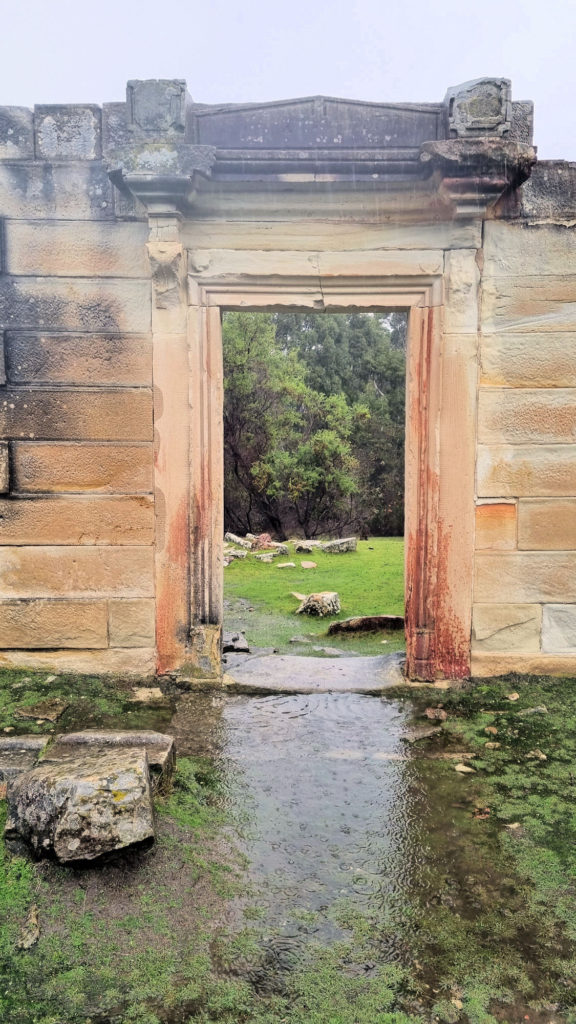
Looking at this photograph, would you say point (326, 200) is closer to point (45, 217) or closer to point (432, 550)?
point (45, 217)

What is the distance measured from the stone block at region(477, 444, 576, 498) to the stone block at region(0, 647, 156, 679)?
8.09ft

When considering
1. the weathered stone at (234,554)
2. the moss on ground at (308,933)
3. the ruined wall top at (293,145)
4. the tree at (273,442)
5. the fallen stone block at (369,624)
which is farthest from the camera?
the tree at (273,442)

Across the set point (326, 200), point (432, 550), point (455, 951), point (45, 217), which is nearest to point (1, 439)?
point (45, 217)

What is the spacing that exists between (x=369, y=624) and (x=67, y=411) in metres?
3.52

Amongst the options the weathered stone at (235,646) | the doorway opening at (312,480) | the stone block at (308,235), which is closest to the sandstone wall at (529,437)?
the stone block at (308,235)

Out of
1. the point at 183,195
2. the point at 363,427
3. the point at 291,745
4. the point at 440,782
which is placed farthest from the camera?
the point at 363,427

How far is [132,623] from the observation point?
475 cm

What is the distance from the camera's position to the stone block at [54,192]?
455 centimetres

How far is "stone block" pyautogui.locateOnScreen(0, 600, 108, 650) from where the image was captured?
4734 millimetres

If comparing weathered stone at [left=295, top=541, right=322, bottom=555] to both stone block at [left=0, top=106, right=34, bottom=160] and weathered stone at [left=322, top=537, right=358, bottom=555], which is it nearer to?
weathered stone at [left=322, top=537, right=358, bottom=555]

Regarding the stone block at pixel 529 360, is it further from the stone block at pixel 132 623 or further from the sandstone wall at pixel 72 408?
the stone block at pixel 132 623

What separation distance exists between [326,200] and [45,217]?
5.81 ft

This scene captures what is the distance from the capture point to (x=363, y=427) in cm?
1822

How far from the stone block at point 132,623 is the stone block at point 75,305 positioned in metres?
1.77
